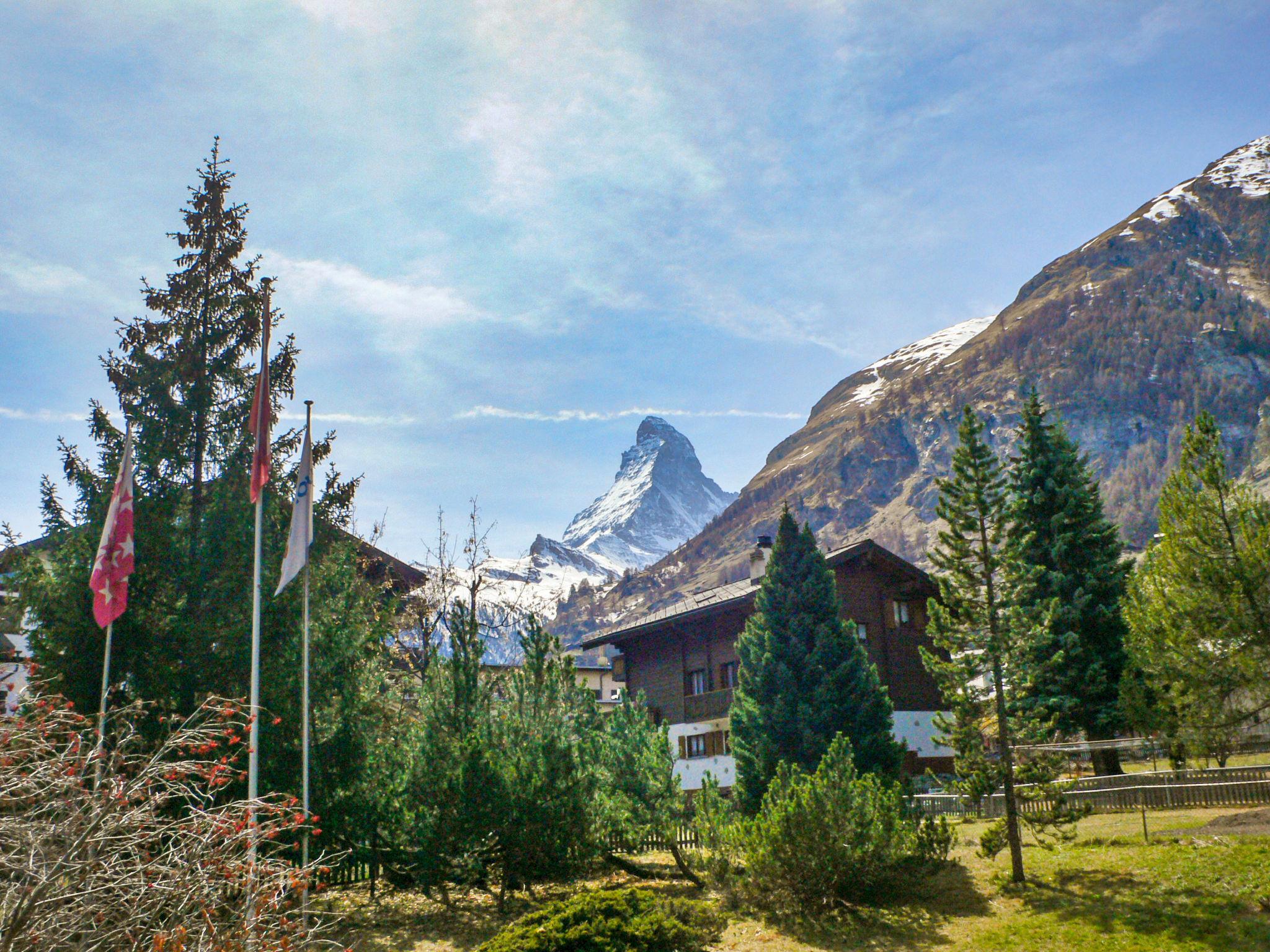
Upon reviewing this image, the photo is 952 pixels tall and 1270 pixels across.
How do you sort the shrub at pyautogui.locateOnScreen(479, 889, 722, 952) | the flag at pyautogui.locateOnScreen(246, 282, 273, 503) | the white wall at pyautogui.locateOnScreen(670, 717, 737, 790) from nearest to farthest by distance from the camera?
the shrub at pyautogui.locateOnScreen(479, 889, 722, 952)
the flag at pyautogui.locateOnScreen(246, 282, 273, 503)
the white wall at pyautogui.locateOnScreen(670, 717, 737, 790)

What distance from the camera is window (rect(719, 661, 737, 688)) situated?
3647cm

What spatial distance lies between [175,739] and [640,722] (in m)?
11.1

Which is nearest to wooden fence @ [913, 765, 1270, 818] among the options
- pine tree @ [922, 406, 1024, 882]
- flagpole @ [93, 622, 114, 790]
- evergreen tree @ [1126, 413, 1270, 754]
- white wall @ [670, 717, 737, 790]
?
evergreen tree @ [1126, 413, 1270, 754]

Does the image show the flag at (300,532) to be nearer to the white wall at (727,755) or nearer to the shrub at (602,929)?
the shrub at (602,929)

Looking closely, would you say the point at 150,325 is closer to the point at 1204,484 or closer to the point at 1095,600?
the point at 1204,484

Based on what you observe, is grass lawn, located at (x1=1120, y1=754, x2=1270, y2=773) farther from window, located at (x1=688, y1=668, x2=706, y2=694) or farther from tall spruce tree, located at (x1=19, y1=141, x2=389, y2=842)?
Answer: tall spruce tree, located at (x1=19, y1=141, x2=389, y2=842)

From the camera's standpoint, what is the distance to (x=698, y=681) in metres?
38.4

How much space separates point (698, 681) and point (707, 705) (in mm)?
1737

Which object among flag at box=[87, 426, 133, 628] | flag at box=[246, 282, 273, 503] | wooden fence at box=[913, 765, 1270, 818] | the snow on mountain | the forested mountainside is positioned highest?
the snow on mountain

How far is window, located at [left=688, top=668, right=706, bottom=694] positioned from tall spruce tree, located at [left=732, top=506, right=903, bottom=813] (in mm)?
15533

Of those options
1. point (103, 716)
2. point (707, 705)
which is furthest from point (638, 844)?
point (707, 705)

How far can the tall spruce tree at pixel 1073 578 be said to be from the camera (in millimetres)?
27500

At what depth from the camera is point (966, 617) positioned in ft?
56.4

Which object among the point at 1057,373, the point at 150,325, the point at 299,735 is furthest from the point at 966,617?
the point at 1057,373
